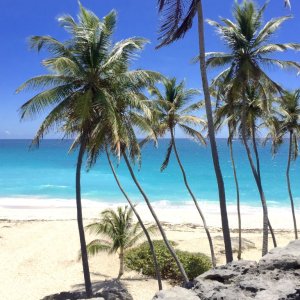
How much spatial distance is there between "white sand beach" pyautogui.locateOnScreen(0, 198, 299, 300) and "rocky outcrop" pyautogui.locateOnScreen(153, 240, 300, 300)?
31.3 ft

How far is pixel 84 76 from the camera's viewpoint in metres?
10.6

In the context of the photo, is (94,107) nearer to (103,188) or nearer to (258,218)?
(258,218)

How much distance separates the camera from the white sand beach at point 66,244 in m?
15.9

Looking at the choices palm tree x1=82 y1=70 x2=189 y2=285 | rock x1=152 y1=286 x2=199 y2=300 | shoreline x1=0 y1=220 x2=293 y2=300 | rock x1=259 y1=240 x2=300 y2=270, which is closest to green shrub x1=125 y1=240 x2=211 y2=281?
shoreline x1=0 y1=220 x2=293 y2=300

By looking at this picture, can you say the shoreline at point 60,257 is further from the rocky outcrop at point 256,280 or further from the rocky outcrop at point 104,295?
the rocky outcrop at point 256,280

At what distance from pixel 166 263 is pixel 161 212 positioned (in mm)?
18775

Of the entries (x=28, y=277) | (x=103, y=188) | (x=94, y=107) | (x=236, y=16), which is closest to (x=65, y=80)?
(x=94, y=107)

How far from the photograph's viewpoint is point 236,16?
12961 mm

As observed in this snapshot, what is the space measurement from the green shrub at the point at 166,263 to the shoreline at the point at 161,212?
11.4 metres

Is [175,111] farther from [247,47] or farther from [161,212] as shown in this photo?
[161,212]

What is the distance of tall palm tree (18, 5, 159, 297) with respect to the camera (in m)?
10.5

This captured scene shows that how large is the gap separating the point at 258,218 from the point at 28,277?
22.6m

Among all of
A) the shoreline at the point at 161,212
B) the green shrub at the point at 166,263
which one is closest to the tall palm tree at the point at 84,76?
the green shrub at the point at 166,263

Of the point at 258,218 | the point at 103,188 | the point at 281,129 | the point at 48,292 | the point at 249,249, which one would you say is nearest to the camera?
the point at 48,292
